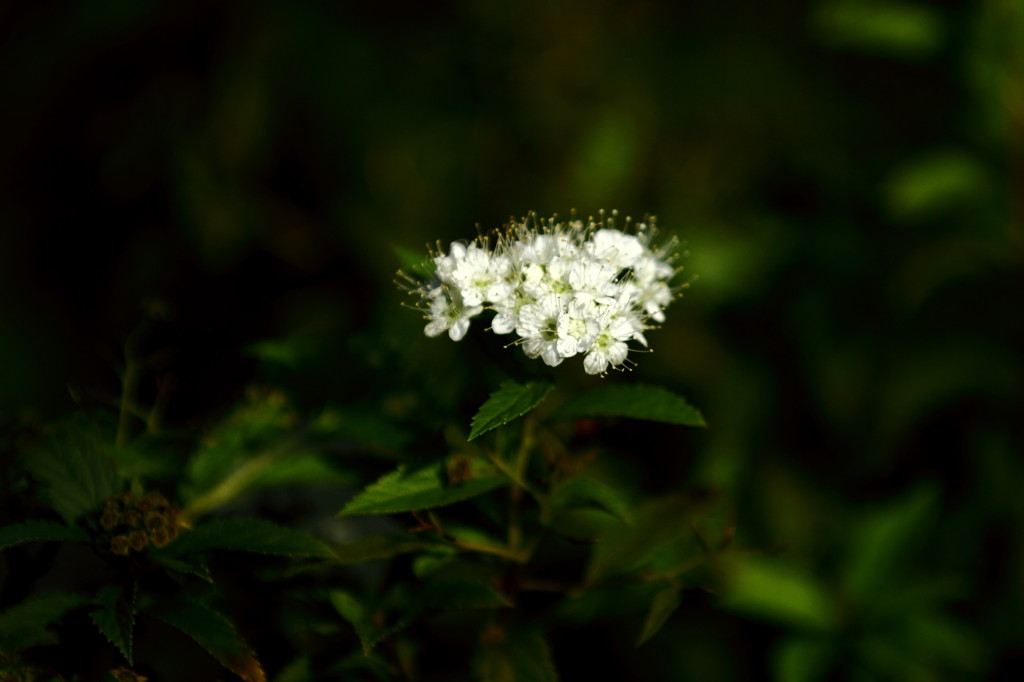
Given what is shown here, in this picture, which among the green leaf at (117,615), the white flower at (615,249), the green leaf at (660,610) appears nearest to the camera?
the green leaf at (117,615)

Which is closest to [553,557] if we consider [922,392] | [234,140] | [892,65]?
[922,392]

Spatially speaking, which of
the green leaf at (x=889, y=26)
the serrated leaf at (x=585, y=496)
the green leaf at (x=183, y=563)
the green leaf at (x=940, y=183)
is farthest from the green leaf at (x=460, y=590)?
the green leaf at (x=889, y=26)

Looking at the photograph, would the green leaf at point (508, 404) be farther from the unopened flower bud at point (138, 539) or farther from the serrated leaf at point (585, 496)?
the unopened flower bud at point (138, 539)

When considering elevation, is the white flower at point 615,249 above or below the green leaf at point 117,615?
above

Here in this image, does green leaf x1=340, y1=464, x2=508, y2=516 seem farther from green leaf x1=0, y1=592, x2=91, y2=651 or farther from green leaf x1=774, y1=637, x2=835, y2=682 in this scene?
green leaf x1=774, y1=637, x2=835, y2=682

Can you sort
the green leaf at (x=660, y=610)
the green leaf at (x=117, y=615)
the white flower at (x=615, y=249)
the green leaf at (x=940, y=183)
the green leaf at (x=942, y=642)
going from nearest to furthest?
the green leaf at (x=117, y=615) < the green leaf at (x=660, y=610) < the white flower at (x=615, y=249) < the green leaf at (x=942, y=642) < the green leaf at (x=940, y=183)

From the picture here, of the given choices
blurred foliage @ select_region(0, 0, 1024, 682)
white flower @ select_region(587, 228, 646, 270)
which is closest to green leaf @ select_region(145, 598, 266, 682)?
blurred foliage @ select_region(0, 0, 1024, 682)
